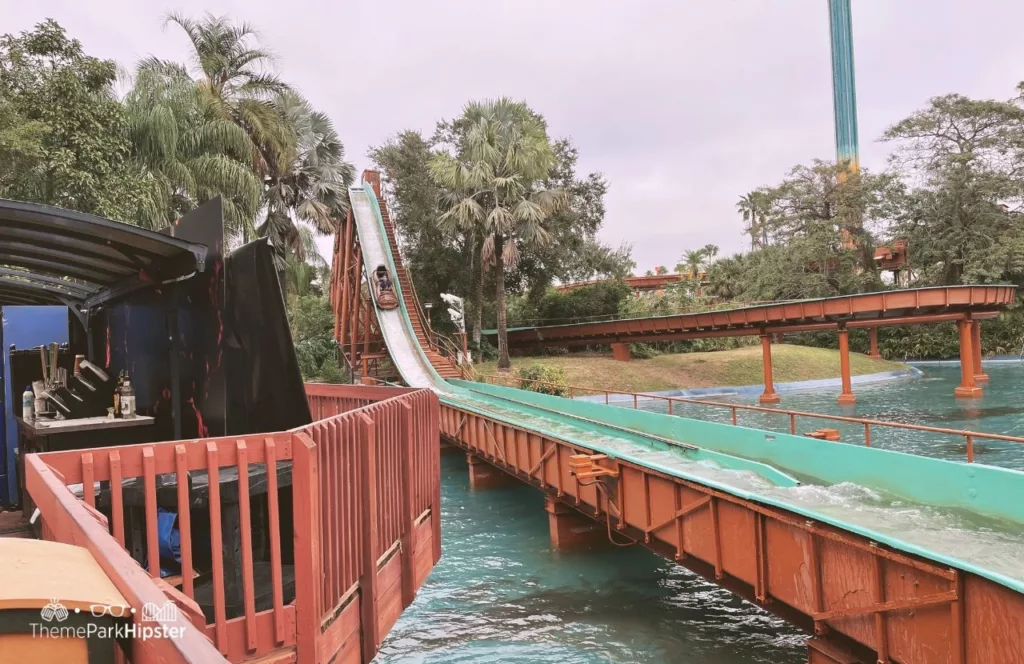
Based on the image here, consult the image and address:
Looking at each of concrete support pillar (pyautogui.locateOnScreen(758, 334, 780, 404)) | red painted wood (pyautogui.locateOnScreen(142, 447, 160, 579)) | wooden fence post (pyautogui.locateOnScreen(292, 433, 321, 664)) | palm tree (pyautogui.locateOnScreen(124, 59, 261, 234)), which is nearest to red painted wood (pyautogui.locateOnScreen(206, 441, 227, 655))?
red painted wood (pyautogui.locateOnScreen(142, 447, 160, 579))

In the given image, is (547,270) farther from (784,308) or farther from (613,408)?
(613,408)

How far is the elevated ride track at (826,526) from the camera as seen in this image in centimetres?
520

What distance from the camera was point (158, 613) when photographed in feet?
4.86

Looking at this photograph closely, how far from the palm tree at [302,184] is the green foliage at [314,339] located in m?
4.44

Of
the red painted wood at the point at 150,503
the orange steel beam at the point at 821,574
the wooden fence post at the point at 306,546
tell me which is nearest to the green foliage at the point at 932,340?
the orange steel beam at the point at 821,574

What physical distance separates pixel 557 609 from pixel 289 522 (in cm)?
488

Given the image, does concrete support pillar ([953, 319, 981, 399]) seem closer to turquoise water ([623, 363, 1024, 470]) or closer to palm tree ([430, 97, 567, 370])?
turquoise water ([623, 363, 1024, 470])

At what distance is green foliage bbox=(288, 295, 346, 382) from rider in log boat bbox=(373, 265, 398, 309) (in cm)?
413

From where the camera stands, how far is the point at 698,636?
8.56 metres

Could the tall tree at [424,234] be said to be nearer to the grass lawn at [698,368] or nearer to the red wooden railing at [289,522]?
the grass lawn at [698,368]

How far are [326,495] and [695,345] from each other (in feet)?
135

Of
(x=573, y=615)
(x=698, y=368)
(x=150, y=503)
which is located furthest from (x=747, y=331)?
(x=150, y=503)

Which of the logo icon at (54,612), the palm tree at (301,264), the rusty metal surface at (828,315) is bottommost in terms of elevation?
the logo icon at (54,612)

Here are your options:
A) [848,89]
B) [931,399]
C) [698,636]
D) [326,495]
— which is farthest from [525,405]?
[848,89]
